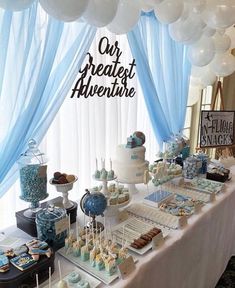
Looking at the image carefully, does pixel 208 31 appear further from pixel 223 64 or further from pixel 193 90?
pixel 193 90

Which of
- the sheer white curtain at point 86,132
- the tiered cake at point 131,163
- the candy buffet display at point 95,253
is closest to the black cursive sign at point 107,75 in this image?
the sheer white curtain at point 86,132

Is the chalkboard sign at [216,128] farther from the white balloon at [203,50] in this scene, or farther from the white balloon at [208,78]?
the white balloon at [203,50]

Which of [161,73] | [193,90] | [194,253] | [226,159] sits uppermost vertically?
[161,73]

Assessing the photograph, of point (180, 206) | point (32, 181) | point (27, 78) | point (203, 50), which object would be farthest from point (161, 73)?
point (32, 181)

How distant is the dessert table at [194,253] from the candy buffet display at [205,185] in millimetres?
48

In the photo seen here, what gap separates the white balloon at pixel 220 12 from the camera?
5.24ft

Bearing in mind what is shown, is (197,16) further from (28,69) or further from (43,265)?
(43,265)

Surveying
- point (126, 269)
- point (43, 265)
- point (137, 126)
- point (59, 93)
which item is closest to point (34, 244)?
point (43, 265)

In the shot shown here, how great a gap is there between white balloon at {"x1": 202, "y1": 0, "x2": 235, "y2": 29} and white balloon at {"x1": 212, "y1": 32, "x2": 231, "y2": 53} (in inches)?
18.4

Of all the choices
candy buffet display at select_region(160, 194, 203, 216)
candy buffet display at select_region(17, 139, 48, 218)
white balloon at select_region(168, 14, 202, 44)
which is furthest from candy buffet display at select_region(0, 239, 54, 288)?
white balloon at select_region(168, 14, 202, 44)

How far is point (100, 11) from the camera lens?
112 cm

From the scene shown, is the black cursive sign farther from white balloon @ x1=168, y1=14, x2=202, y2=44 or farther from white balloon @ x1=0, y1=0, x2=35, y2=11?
white balloon @ x1=0, y1=0, x2=35, y2=11

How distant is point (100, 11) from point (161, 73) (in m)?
1.13

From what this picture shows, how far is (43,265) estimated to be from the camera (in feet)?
3.11
